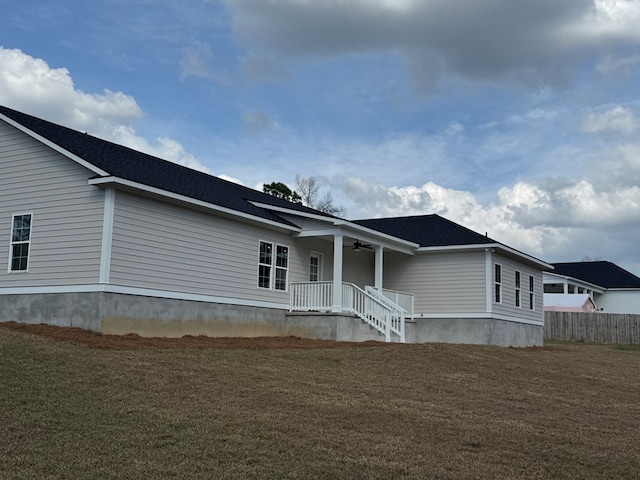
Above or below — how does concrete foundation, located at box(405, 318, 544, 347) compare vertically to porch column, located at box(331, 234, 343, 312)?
below

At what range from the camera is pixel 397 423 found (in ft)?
32.6

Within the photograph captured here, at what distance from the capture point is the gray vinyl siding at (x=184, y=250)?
16.4 metres

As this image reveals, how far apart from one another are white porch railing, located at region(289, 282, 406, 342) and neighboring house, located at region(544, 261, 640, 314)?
30433 millimetres

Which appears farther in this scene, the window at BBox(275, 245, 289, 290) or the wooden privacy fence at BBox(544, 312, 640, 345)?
the wooden privacy fence at BBox(544, 312, 640, 345)

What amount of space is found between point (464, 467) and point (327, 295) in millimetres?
13520

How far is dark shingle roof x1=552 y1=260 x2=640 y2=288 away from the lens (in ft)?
169

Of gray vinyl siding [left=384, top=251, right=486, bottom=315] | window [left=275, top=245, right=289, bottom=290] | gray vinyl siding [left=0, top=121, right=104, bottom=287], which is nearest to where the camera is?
gray vinyl siding [left=0, top=121, right=104, bottom=287]

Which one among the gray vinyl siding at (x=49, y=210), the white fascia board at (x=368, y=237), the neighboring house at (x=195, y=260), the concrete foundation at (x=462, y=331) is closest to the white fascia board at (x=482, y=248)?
the neighboring house at (x=195, y=260)

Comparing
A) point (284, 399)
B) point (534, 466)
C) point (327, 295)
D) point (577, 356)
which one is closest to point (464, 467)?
point (534, 466)

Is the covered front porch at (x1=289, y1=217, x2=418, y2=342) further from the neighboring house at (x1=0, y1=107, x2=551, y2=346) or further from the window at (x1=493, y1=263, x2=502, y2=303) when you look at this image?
the window at (x1=493, y1=263, x2=502, y2=303)

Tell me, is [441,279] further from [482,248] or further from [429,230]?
[429,230]

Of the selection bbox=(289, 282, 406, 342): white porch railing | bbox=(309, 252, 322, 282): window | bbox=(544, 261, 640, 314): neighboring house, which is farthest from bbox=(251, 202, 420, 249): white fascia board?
bbox=(544, 261, 640, 314): neighboring house

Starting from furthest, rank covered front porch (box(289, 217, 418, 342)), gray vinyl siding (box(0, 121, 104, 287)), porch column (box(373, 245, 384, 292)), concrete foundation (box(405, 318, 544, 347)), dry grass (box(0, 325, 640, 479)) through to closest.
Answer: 1. concrete foundation (box(405, 318, 544, 347))
2. porch column (box(373, 245, 384, 292))
3. covered front porch (box(289, 217, 418, 342))
4. gray vinyl siding (box(0, 121, 104, 287))
5. dry grass (box(0, 325, 640, 479))

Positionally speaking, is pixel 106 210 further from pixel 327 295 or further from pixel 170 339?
pixel 327 295
